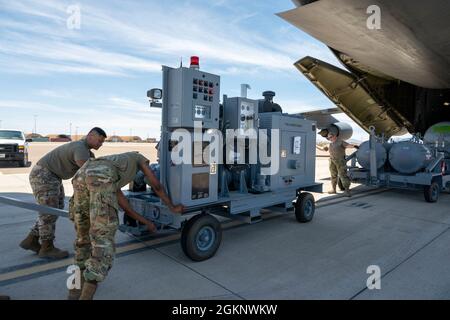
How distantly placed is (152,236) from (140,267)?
1.24 metres

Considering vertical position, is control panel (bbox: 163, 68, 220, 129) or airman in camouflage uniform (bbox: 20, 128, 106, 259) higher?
control panel (bbox: 163, 68, 220, 129)

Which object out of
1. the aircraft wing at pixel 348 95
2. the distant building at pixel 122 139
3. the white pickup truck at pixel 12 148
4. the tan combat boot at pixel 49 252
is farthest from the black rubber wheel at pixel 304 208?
the distant building at pixel 122 139

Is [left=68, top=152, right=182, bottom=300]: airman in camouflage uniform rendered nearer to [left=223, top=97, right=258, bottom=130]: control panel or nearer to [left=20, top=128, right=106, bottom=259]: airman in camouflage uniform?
[left=20, top=128, right=106, bottom=259]: airman in camouflage uniform

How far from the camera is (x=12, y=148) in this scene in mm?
14852

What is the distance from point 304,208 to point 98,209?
14.2ft

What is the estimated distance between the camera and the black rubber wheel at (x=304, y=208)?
19.7ft

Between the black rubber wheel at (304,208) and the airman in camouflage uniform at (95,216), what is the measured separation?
12.9 ft

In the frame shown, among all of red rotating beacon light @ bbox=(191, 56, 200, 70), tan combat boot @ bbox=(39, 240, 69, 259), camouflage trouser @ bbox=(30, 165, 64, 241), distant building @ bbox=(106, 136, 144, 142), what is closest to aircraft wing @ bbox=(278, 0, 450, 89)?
red rotating beacon light @ bbox=(191, 56, 200, 70)

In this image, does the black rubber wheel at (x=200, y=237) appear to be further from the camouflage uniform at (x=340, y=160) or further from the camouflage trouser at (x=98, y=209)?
the camouflage uniform at (x=340, y=160)

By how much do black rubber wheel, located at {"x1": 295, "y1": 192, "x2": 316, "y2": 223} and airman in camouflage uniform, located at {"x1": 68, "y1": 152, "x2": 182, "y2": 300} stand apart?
3.93m

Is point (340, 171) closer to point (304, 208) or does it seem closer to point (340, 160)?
point (340, 160)

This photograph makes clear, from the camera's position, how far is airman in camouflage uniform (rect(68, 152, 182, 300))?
2.79m

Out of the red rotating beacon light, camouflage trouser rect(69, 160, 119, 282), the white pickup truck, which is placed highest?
the red rotating beacon light
